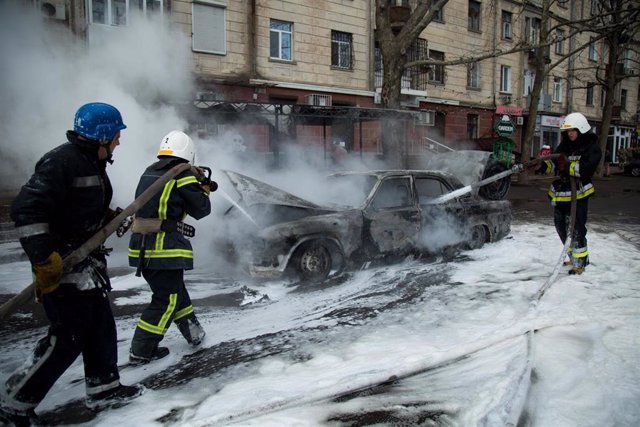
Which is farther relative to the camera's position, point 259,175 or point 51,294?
point 259,175

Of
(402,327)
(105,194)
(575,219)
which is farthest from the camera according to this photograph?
(575,219)

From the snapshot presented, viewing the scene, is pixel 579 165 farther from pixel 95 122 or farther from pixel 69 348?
pixel 69 348

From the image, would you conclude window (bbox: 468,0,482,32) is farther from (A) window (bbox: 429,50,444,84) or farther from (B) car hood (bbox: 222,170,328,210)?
(B) car hood (bbox: 222,170,328,210)

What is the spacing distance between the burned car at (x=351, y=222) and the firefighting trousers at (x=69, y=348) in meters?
2.37

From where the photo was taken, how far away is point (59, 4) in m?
13.0

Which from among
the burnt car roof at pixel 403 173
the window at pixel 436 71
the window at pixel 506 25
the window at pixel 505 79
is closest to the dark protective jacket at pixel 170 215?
the burnt car roof at pixel 403 173

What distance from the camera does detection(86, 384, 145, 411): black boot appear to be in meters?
2.89

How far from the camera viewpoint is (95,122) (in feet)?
9.30

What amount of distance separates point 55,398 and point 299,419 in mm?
1657

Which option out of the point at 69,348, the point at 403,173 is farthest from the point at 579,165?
the point at 69,348

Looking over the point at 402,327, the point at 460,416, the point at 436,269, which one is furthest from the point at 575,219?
the point at 460,416

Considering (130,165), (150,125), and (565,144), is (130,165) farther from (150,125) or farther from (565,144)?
(565,144)

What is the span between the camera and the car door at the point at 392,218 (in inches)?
234

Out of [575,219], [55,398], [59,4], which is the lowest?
[55,398]
